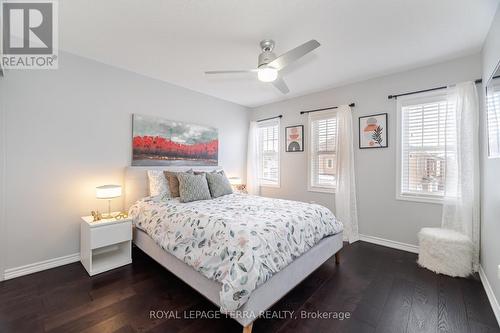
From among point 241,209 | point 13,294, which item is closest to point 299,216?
point 241,209

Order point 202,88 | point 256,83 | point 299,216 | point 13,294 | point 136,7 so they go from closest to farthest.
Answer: point 136,7
point 13,294
point 299,216
point 256,83
point 202,88

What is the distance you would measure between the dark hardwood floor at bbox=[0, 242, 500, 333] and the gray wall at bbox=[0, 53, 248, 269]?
48 cm

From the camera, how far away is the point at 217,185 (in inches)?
129

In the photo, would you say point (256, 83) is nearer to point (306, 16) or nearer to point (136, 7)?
point (306, 16)

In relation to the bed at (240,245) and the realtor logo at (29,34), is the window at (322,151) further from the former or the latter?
the realtor logo at (29,34)

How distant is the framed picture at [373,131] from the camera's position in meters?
3.23

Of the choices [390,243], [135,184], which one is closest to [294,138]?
Answer: [390,243]

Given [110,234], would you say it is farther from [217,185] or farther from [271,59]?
[271,59]

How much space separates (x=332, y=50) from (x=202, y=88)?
7.31 feet

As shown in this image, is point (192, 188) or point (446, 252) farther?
point (192, 188)

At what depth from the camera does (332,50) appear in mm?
2559

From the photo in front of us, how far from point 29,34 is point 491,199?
492 cm

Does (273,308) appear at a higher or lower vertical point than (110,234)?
lower

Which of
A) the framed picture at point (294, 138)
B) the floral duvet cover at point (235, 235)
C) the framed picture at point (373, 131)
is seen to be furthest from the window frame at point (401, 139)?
the framed picture at point (294, 138)
